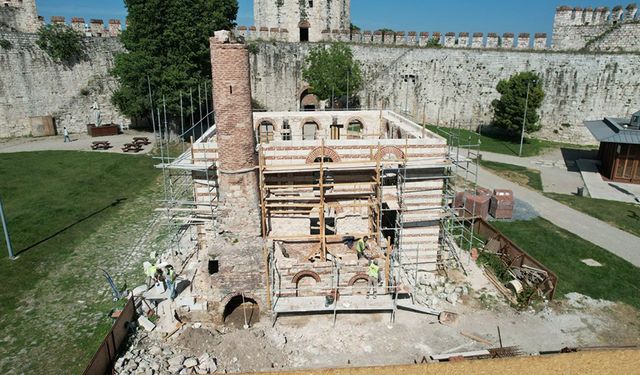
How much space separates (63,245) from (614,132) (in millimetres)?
27884

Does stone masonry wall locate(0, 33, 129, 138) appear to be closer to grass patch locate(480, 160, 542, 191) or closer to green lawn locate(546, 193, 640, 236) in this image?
grass patch locate(480, 160, 542, 191)

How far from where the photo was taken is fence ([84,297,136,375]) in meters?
9.79

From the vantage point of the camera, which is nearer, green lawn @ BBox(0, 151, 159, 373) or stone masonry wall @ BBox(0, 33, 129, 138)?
green lawn @ BBox(0, 151, 159, 373)

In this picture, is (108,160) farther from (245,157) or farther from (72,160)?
(245,157)

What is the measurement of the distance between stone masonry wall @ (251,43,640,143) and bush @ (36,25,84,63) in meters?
12.2

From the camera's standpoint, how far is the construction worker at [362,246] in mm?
13906

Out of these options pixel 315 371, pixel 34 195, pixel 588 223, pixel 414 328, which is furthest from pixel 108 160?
pixel 588 223

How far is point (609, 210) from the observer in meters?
20.8

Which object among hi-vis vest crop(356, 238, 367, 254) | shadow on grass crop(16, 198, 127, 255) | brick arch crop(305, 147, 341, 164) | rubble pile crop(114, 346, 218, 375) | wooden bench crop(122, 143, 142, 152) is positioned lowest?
rubble pile crop(114, 346, 218, 375)

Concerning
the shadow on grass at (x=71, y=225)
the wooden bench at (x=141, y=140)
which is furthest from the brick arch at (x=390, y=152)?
the wooden bench at (x=141, y=140)

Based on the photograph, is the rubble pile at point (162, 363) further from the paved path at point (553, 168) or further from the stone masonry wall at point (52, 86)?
the stone masonry wall at point (52, 86)

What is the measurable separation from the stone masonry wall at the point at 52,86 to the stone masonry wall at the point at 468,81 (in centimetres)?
1070

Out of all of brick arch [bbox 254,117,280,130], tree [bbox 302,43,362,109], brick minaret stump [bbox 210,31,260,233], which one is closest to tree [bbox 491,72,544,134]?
tree [bbox 302,43,362,109]

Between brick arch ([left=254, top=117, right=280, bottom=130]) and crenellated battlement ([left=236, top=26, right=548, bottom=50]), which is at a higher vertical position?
crenellated battlement ([left=236, top=26, right=548, bottom=50])
